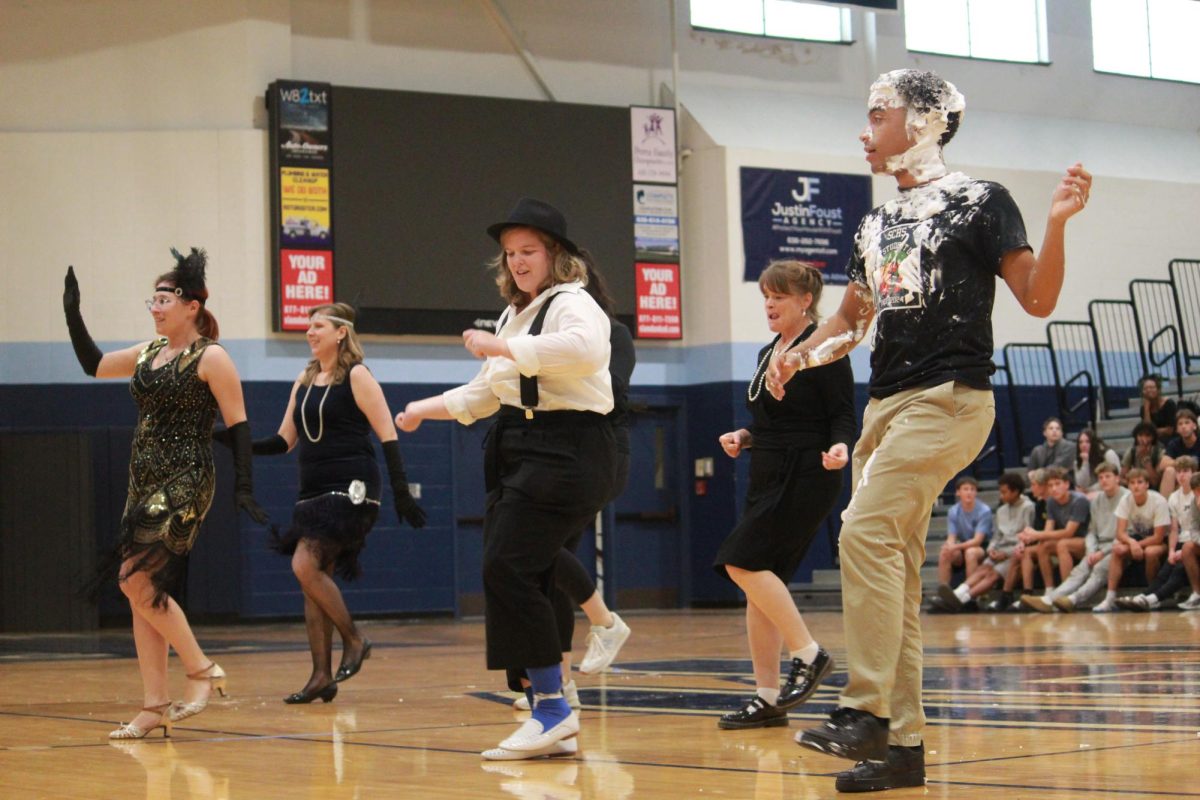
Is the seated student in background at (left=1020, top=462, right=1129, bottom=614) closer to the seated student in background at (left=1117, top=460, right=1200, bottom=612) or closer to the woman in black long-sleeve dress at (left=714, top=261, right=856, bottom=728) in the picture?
the seated student in background at (left=1117, top=460, right=1200, bottom=612)

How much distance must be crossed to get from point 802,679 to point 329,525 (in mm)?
2482

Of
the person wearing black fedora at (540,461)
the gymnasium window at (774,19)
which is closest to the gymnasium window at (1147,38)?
the gymnasium window at (774,19)

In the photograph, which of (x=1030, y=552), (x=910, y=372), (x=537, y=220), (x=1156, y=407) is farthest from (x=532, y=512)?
(x=1156, y=407)

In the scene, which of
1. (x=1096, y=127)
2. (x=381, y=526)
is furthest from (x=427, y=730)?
(x=1096, y=127)

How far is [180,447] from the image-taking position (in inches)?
237

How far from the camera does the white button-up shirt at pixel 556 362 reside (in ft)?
15.3

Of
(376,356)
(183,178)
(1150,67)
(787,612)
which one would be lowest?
(787,612)

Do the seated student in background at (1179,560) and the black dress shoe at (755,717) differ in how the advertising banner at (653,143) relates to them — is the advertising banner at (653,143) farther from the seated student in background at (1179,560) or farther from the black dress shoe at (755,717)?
the black dress shoe at (755,717)

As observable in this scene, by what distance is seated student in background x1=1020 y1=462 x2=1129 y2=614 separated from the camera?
14.0 m

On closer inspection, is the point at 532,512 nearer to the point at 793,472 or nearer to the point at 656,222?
the point at 793,472

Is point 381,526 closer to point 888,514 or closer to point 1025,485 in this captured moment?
point 1025,485

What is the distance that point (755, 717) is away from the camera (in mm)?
5441

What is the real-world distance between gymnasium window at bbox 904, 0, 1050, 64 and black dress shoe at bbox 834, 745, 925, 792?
16143 mm

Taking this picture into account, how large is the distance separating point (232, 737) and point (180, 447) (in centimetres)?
111
